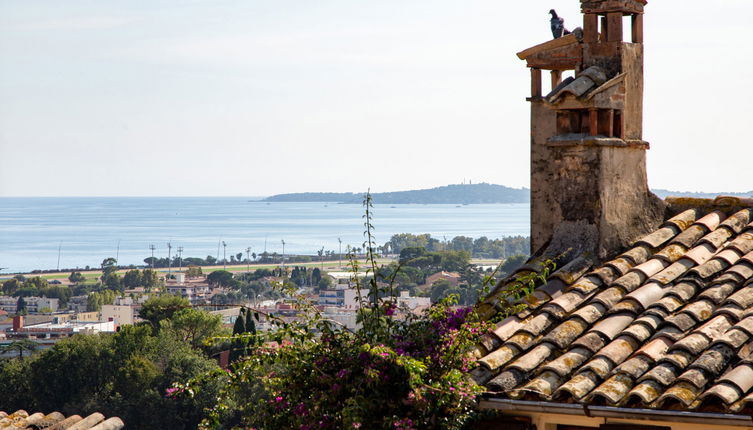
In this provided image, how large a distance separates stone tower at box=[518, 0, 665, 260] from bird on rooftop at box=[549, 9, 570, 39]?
2.88 feet

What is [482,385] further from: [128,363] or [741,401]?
[128,363]

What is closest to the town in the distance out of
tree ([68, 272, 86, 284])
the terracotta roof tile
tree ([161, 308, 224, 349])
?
tree ([68, 272, 86, 284])

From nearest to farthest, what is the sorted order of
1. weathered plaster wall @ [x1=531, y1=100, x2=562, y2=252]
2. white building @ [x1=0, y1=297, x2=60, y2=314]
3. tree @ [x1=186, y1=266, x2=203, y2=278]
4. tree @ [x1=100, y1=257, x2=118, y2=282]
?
weathered plaster wall @ [x1=531, y1=100, x2=562, y2=252], white building @ [x1=0, y1=297, x2=60, y2=314], tree @ [x1=100, y1=257, x2=118, y2=282], tree @ [x1=186, y1=266, x2=203, y2=278]

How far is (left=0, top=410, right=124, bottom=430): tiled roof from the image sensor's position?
8.61m

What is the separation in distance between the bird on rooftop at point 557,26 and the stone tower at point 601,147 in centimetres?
88

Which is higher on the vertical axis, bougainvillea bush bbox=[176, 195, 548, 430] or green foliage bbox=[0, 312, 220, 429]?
bougainvillea bush bbox=[176, 195, 548, 430]

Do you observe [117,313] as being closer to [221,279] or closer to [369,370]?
[221,279]

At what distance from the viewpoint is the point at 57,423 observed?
8.89 m

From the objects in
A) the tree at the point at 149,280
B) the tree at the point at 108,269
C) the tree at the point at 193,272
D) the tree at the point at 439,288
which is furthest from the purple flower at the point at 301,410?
the tree at the point at 193,272

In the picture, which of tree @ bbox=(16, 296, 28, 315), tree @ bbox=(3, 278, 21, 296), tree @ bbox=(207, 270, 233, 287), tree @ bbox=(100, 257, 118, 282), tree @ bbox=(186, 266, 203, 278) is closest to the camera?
tree @ bbox=(16, 296, 28, 315)

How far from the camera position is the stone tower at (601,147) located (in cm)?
509

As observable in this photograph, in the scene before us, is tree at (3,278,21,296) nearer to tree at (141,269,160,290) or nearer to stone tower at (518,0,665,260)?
tree at (141,269,160,290)

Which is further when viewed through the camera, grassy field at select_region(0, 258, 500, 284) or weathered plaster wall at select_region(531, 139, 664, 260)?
grassy field at select_region(0, 258, 500, 284)

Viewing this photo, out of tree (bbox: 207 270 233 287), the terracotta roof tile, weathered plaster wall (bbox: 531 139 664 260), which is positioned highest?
weathered plaster wall (bbox: 531 139 664 260)
